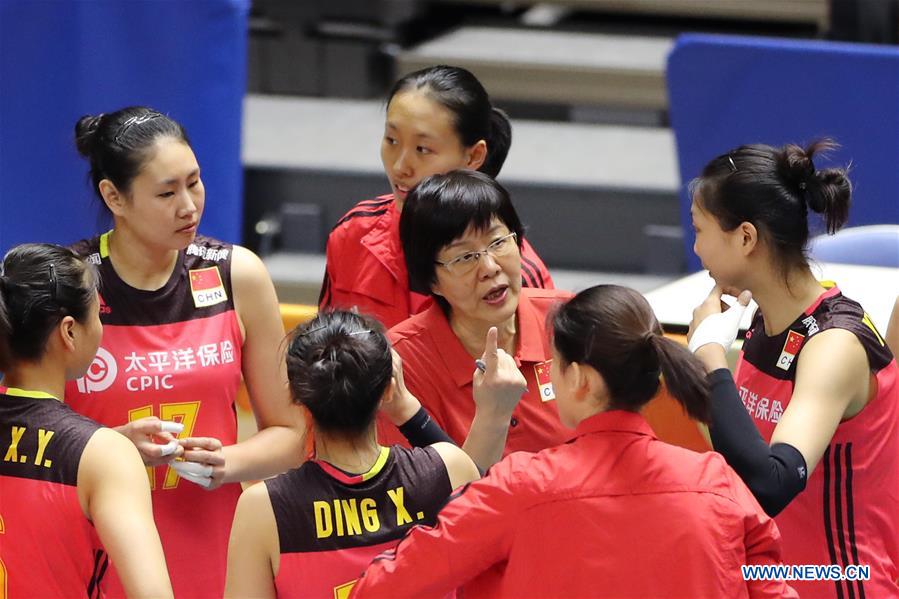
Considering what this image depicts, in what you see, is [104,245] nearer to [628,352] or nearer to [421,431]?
[421,431]

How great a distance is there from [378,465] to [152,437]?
47 centimetres

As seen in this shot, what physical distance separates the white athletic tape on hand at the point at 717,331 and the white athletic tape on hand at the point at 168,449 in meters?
0.82

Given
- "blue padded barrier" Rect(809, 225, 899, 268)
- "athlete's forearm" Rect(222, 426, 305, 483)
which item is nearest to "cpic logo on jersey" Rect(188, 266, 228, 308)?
"athlete's forearm" Rect(222, 426, 305, 483)

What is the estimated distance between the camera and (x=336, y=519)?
6.16ft

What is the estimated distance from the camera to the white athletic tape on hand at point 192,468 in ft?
7.55

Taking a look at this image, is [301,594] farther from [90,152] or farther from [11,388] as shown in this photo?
[90,152]

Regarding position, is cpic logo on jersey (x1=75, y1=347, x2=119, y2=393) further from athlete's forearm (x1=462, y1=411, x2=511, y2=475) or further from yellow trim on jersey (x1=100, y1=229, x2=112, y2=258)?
athlete's forearm (x1=462, y1=411, x2=511, y2=475)

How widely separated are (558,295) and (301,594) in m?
0.88

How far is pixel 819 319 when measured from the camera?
2.17 m

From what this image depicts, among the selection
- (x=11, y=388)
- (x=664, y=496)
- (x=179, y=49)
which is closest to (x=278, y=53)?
(x=179, y=49)

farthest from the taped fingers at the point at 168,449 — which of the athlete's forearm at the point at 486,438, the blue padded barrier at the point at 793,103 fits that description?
the blue padded barrier at the point at 793,103

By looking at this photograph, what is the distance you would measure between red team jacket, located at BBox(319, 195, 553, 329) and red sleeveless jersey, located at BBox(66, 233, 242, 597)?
35 centimetres

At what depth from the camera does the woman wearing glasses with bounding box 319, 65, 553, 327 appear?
2797 mm

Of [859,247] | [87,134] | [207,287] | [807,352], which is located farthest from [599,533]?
[859,247]
